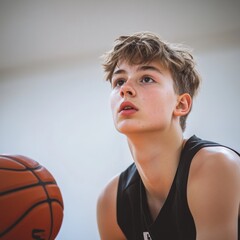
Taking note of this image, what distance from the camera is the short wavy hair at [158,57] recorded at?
38.4 inches

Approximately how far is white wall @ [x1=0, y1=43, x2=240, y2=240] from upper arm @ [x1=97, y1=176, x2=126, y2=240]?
2.08ft

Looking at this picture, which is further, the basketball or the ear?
the ear

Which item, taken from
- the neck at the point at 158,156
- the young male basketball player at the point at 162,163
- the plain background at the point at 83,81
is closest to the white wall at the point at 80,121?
the plain background at the point at 83,81

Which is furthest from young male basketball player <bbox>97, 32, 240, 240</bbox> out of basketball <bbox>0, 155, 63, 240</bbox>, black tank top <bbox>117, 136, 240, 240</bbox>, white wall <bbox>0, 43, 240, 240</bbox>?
white wall <bbox>0, 43, 240, 240</bbox>

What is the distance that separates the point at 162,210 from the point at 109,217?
221 millimetres

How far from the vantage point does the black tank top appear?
877 millimetres

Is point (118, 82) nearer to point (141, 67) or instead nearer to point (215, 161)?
point (141, 67)

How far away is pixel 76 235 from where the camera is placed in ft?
5.51

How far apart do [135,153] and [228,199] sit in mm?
311

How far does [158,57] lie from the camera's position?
3.20 feet

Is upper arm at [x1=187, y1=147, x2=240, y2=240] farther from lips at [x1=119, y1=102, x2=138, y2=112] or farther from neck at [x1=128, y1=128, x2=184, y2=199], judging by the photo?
lips at [x1=119, y1=102, x2=138, y2=112]

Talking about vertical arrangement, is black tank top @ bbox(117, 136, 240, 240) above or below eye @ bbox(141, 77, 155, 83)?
below

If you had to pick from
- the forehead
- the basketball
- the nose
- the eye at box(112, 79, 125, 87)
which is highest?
the forehead

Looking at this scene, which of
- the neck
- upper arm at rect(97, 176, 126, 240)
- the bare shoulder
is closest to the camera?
the bare shoulder
